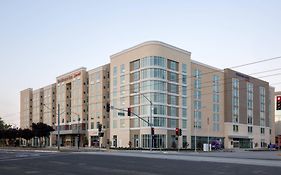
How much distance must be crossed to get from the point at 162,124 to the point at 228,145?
107ft

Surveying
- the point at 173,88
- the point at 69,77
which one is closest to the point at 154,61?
the point at 173,88

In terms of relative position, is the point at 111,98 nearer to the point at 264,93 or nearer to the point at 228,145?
the point at 228,145

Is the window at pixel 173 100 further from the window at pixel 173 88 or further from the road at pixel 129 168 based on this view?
the road at pixel 129 168

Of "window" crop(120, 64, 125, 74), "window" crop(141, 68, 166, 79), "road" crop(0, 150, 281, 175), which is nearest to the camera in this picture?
"road" crop(0, 150, 281, 175)

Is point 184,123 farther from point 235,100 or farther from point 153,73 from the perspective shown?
point 235,100

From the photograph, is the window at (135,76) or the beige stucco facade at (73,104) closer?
the window at (135,76)

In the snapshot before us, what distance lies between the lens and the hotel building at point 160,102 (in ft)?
287

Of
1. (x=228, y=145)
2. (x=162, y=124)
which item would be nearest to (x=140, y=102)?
(x=162, y=124)

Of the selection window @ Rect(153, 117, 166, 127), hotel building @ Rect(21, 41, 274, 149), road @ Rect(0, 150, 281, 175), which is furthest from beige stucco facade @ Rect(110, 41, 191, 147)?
road @ Rect(0, 150, 281, 175)

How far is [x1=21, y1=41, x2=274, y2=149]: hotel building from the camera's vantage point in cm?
8756

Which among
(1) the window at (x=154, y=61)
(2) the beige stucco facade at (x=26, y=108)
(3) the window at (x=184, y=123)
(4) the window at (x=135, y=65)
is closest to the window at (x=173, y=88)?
(1) the window at (x=154, y=61)

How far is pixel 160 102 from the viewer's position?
8719 centimetres

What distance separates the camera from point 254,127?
122188 mm

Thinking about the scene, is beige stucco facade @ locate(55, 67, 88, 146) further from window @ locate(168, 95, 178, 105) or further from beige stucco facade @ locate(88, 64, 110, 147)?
window @ locate(168, 95, 178, 105)
